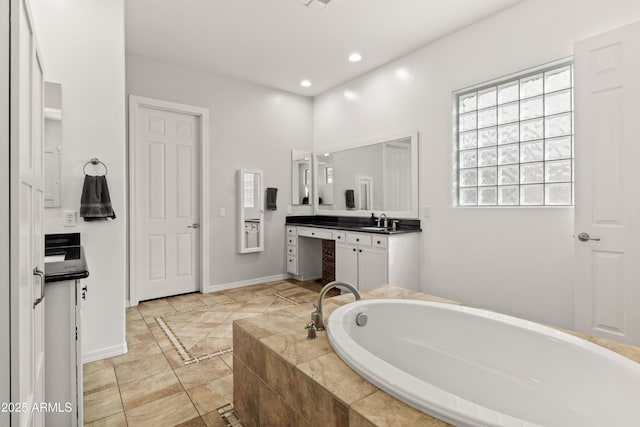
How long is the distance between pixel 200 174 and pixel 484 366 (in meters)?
3.67

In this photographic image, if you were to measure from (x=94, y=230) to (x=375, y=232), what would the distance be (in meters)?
2.47

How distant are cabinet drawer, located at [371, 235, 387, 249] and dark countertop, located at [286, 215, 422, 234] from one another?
55mm

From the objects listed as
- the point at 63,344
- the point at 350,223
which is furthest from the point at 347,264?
the point at 63,344

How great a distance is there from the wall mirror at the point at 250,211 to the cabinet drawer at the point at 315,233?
22.2 inches

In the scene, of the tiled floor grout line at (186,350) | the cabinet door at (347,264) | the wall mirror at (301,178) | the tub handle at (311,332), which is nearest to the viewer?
the tub handle at (311,332)

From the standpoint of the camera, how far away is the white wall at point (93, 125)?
7.64 feet

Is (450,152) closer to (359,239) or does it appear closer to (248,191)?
(359,239)

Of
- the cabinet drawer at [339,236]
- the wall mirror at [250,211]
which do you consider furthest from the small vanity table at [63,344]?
the wall mirror at [250,211]

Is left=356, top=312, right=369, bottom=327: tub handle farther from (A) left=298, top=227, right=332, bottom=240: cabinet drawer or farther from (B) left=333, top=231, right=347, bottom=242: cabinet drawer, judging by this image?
(A) left=298, top=227, right=332, bottom=240: cabinet drawer

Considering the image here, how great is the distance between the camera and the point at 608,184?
220cm

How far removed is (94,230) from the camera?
243cm

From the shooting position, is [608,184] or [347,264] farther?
[347,264]

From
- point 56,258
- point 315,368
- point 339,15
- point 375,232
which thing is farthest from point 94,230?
point 339,15

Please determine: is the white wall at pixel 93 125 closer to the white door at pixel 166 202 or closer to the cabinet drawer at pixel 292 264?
the white door at pixel 166 202
